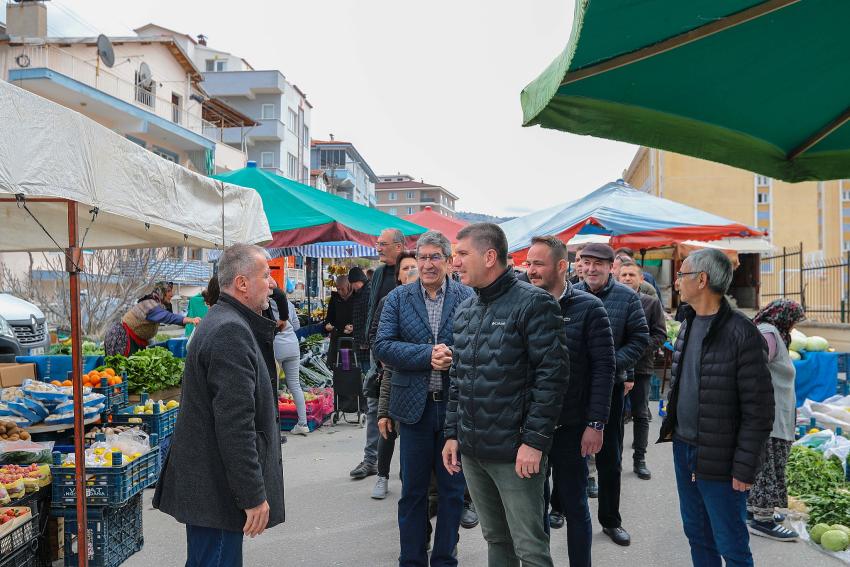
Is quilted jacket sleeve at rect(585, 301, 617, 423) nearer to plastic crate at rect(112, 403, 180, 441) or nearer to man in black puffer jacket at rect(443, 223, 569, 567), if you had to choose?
man in black puffer jacket at rect(443, 223, 569, 567)

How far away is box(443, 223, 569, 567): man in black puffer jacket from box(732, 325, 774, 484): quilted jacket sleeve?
0.90 metres

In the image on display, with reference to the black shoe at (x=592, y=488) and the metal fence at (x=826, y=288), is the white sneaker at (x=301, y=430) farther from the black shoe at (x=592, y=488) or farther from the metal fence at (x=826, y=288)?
the metal fence at (x=826, y=288)

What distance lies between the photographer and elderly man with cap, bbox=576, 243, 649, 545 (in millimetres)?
4836

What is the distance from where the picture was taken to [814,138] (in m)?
3.00

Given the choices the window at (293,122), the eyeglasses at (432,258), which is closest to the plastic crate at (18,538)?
the eyeglasses at (432,258)

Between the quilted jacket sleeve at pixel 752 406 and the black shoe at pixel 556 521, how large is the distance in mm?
2270

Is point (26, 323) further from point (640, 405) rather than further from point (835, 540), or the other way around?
point (835, 540)

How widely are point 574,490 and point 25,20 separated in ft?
87.8

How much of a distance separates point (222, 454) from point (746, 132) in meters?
2.78

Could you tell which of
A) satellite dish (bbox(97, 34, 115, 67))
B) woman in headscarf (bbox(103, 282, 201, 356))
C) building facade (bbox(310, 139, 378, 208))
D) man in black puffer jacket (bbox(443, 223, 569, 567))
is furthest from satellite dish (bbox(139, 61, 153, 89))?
building facade (bbox(310, 139, 378, 208))

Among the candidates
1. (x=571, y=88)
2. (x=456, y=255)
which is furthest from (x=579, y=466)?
(x=571, y=88)

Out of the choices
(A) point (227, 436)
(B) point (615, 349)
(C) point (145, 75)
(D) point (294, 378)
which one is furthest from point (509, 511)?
(C) point (145, 75)

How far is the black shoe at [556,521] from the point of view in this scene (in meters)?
5.14

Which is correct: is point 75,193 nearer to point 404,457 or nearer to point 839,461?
point 404,457
